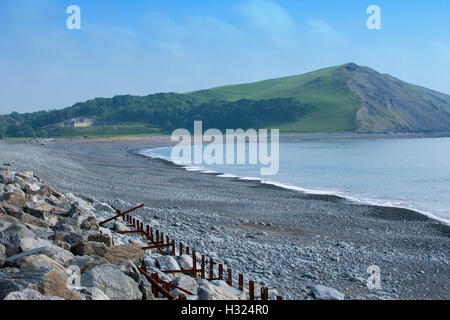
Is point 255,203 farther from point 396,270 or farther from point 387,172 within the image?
point 387,172

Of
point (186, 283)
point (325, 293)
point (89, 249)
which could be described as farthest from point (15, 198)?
point (325, 293)

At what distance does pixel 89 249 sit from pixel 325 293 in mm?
4727

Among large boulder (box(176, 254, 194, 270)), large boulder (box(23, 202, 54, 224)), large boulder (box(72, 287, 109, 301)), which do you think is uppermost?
large boulder (box(23, 202, 54, 224))

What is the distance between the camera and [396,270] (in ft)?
36.8

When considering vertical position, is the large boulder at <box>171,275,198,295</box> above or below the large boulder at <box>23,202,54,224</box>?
below

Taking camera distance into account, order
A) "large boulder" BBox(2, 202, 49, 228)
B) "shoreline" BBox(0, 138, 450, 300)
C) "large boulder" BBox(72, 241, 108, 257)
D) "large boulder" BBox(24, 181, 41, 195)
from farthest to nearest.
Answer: "large boulder" BBox(24, 181, 41, 195) < "shoreline" BBox(0, 138, 450, 300) < "large boulder" BBox(2, 202, 49, 228) < "large boulder" BBox(72, 241, 108, 257)

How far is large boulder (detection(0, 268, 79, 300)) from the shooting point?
15.9 ft

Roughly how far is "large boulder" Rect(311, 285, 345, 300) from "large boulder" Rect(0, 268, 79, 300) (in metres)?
5.23

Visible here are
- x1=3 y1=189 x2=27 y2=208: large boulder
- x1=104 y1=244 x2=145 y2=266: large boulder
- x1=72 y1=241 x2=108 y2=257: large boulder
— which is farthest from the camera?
x1=3 y1=189 x2=27 y2=208: large boulder

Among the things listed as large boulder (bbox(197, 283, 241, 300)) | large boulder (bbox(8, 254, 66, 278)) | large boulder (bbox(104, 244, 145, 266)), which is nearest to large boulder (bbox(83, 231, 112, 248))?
large boulder (bbox(104, 244, 145, 266))

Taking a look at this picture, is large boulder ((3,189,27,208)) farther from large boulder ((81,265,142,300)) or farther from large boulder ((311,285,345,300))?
large boulder ((311,285,345,300))

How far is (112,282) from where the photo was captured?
5.76m
